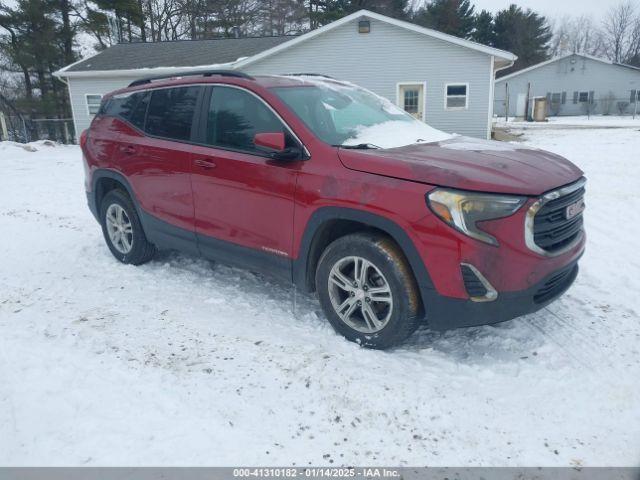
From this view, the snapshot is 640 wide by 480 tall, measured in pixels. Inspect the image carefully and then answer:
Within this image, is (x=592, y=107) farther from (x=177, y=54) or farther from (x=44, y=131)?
(x=44, y=131)

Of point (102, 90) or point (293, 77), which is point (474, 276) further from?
point (102, 90)

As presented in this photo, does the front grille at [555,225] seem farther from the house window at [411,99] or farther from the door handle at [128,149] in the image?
the house window at [411,99]

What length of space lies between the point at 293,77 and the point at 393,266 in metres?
2.18

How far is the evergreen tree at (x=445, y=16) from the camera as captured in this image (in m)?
42.1

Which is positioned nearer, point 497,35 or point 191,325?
point 191,325

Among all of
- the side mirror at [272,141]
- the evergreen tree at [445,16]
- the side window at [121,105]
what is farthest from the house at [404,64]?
the evergreen tree at [445,16]

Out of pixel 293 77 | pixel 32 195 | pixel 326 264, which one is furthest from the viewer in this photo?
pixel 32 195

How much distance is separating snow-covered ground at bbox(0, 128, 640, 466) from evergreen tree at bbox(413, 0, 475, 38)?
4231cm

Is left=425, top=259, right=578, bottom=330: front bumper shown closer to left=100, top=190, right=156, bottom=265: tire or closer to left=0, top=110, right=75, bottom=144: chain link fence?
left=100, top=190, right=156, bottom=265: tire

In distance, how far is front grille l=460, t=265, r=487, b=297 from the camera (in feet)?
9.54

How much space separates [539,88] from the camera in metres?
41.8

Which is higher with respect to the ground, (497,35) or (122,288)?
(497,35)

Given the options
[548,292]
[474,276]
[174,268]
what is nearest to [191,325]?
[174,268]

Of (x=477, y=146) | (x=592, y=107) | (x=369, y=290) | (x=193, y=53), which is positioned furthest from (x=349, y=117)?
(x=592, y=107)
